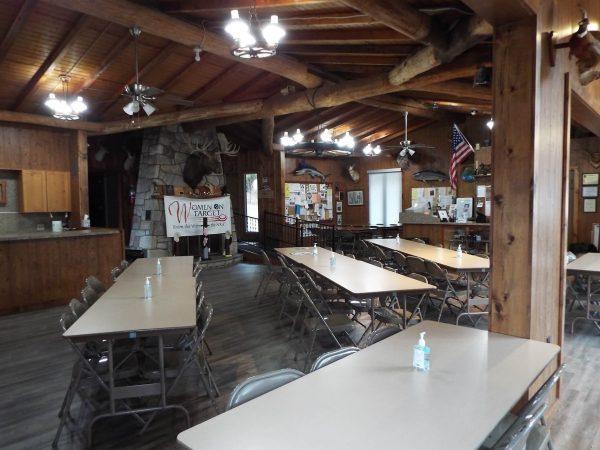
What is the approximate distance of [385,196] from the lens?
45.5 ft

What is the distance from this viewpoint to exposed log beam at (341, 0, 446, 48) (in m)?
3.57

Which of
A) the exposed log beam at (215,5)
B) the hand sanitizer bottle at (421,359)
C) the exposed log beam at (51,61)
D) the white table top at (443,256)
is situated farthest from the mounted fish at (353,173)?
the hand sanitizer bottle at (421,359)

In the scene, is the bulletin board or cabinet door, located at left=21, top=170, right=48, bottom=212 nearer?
cabinet door, located at left=21, top=170, right=48, bottom=212

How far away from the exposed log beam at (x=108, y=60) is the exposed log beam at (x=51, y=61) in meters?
0.51

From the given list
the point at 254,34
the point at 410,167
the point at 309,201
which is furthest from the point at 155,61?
the point at 410,167

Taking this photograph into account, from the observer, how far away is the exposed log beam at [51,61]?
5082 mm

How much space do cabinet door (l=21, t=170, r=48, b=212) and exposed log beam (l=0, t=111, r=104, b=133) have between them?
1.00 m

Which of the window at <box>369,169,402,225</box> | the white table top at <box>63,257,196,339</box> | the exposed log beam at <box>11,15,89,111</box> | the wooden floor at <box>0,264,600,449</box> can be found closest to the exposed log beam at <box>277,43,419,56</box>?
the exposed log beam at <box>11,15,89,111</box>

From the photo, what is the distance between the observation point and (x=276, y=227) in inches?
450

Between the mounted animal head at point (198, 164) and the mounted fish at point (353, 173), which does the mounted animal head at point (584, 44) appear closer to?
the mounted animal head at point (198, 164)

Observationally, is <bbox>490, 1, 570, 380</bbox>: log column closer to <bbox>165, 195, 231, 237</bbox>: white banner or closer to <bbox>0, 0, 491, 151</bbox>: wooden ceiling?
<bbox>0, 0, 491, 151</bbox>: wooden ceiling

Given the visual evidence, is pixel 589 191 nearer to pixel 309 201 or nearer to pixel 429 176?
pixel 429 176

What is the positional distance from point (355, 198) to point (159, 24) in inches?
419

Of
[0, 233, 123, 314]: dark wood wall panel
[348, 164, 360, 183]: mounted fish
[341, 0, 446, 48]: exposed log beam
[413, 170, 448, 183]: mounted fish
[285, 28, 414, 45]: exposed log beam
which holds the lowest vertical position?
[0, 233, 123, 314]: dark wood wall panel
